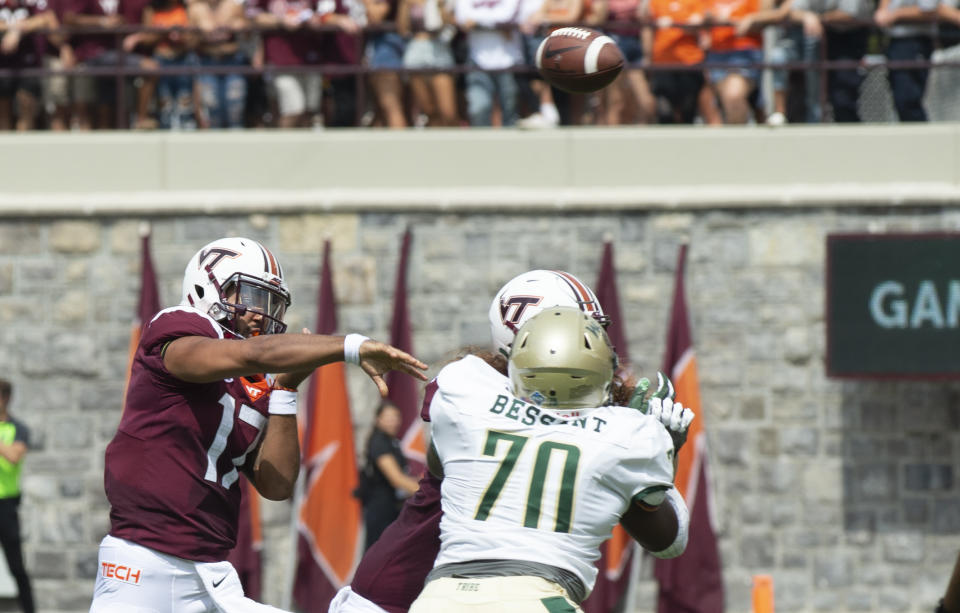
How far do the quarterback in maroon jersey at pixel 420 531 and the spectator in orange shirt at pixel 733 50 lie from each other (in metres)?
6.64

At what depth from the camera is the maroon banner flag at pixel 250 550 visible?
10.7m

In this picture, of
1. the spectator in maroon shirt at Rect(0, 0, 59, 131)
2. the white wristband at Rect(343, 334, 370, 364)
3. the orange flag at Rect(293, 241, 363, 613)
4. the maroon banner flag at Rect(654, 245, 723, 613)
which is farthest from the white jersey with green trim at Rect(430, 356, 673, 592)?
the spectator in maroon shirt at Rect(0, 0, 59, 131)

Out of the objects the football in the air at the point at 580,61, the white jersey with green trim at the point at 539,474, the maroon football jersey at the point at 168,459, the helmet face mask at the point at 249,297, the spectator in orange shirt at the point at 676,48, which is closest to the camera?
the white jersey with green trim at the point at 539,474

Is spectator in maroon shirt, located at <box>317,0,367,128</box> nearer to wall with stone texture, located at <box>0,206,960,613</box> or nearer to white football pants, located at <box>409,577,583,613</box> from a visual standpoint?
wall with stone texture, located at <box>0,206,960,613</box>

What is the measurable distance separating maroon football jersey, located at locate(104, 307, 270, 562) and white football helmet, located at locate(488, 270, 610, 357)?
92 centimetres

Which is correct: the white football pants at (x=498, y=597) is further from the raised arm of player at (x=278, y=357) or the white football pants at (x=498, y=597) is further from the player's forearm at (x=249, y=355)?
the player's forearm at (x=249, y=355)

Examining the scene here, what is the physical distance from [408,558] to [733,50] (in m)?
7.26

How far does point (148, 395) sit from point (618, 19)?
281 inches

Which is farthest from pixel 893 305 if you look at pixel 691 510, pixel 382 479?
pixel 382 479

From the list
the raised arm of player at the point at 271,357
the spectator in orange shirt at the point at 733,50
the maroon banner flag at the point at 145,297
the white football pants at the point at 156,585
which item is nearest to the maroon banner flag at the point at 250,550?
the maroon banner flag at the point at 145,297

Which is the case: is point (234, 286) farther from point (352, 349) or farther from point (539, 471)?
point (539, 471)

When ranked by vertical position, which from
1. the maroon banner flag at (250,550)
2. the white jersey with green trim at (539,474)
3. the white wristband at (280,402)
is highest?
the white jersey with green trim at (539,474)

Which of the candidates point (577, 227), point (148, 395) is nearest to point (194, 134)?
point (577, 227)

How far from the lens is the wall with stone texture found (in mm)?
10797
